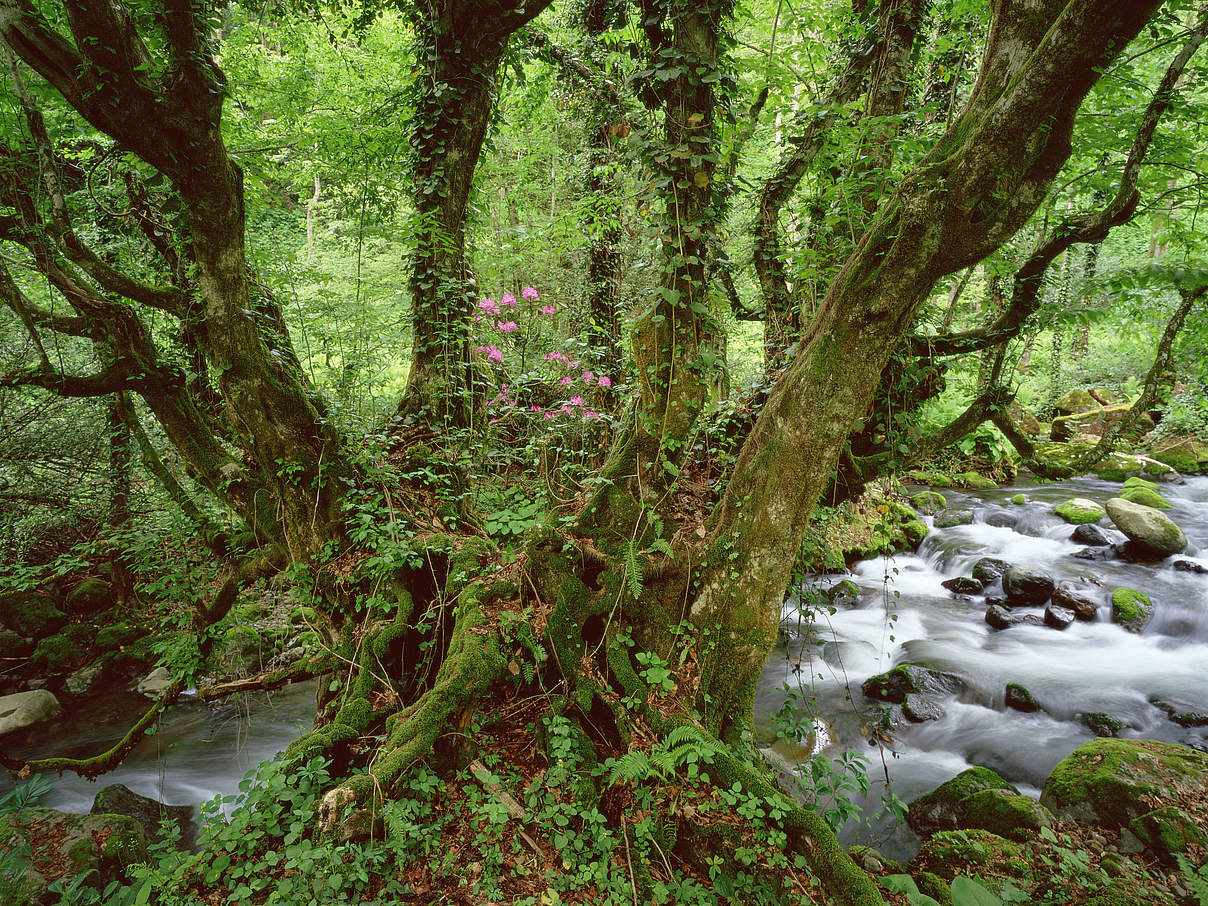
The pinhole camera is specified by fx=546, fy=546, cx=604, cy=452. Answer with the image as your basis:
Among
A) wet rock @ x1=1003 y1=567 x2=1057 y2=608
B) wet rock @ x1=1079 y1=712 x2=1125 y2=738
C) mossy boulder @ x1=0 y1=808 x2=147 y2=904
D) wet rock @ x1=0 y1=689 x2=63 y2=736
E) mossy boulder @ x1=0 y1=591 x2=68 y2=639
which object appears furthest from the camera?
wet rock @ x1=1003 y1=567 x2=1057 y2=608

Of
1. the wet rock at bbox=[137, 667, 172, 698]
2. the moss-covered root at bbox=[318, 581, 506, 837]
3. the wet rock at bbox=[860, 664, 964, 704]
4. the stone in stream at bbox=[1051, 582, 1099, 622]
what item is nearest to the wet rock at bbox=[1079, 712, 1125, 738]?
the wet rock at bbox=[860, 664, 964, 704]

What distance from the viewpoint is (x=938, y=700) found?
6688 mm

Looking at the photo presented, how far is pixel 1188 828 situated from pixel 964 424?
322 centimetres

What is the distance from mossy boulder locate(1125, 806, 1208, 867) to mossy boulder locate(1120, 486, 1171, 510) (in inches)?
335

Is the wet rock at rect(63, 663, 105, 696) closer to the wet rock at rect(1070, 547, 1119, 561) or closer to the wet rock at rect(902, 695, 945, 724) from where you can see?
the wet rock at rect(902, 695, 945, 724)

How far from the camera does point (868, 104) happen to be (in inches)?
185

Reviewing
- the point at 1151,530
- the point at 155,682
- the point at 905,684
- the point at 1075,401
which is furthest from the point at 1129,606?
the point at 155,682

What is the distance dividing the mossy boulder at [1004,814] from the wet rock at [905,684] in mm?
1896

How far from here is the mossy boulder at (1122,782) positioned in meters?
4.26

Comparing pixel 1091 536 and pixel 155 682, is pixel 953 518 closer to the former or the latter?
pixel 1091 536

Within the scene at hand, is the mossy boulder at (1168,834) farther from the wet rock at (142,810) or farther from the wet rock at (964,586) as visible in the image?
the wet rock at (142,810)

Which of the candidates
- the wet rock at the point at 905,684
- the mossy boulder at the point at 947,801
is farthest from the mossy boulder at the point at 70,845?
the wet rock at the point at 905,684

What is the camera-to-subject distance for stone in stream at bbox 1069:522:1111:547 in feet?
31.3

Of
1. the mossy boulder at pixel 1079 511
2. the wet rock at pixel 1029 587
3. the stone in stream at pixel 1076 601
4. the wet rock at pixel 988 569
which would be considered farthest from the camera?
the mossy boulder at pixel 1079 511
